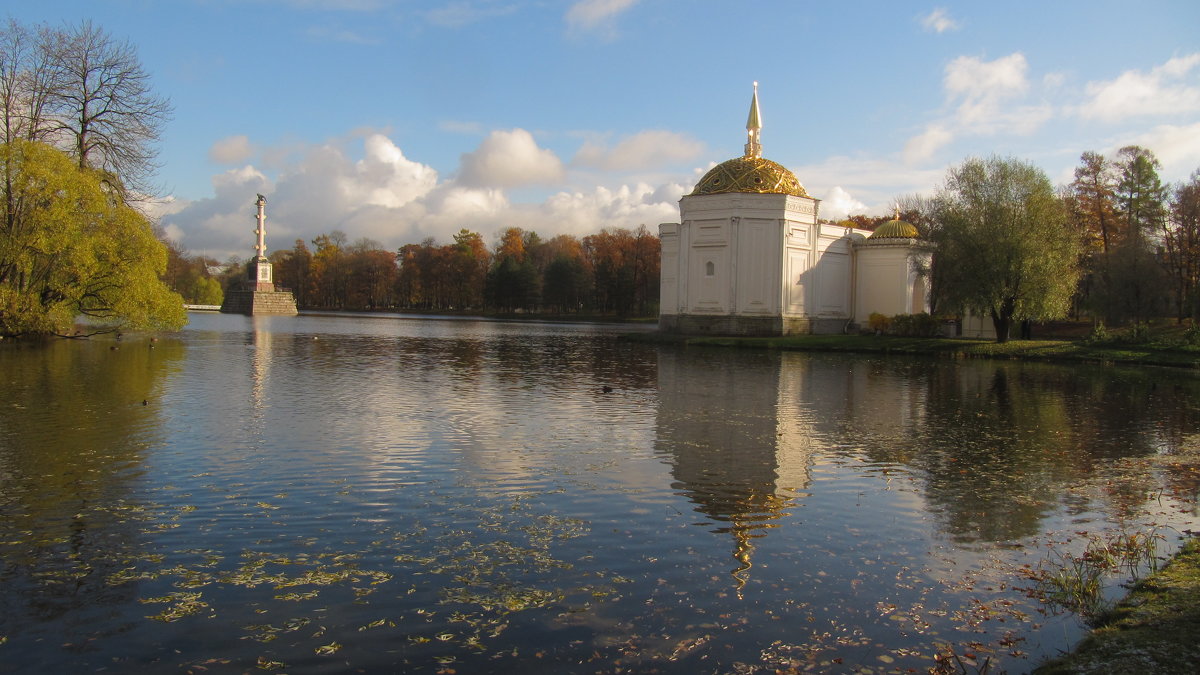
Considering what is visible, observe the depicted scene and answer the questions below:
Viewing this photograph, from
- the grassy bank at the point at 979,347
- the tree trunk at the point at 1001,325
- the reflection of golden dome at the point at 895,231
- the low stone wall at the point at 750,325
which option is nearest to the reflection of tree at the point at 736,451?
the grassy bank at the point at 979,347

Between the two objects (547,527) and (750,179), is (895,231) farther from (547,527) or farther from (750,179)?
(547,527)

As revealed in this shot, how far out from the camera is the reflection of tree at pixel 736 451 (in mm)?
9352

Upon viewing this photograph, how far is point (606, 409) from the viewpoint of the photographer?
18375mm

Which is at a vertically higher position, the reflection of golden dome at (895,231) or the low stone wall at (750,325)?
the reflection of golden dome at (895,231)

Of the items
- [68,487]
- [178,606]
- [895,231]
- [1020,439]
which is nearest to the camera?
[178,606]

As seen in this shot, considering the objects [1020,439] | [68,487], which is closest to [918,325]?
[1020,439]

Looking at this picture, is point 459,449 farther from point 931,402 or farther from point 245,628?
point 931,402

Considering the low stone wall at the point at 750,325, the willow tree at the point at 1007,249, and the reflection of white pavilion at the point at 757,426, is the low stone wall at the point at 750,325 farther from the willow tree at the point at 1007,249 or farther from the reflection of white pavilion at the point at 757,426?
the reflection of white pavilion at the point at 757,426

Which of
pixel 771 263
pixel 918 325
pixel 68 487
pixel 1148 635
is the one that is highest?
pixel 771 263

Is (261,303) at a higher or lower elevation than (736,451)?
higher

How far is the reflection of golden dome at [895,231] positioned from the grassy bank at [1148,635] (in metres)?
54.0

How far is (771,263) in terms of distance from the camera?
53938mm

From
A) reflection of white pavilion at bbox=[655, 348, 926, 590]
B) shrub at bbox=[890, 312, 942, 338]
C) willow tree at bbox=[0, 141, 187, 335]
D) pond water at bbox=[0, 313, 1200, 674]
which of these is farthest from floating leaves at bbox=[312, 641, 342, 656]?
shrub at bbox=[890, 312, 942, 338]

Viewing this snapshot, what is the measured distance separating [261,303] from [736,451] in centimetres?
9672
